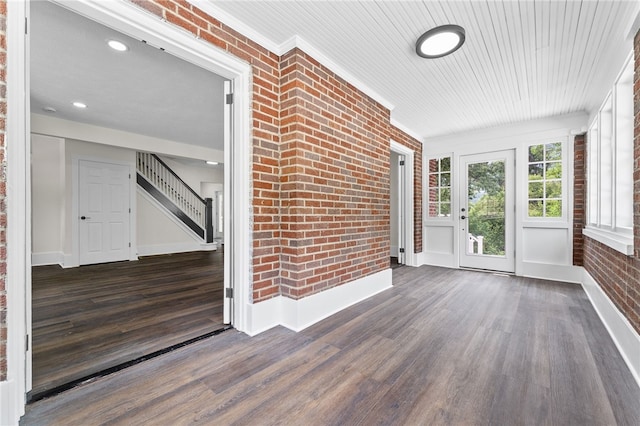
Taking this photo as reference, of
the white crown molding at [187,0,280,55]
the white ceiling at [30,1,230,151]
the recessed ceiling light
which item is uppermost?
the white ceiling at [30,1,230,151]

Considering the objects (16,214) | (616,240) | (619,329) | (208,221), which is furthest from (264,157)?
(208,221)

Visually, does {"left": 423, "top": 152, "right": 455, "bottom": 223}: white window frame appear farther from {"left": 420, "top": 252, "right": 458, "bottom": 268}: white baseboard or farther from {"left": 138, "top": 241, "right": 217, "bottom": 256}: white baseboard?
{"left": 138, "top": 241, "right": 217, "bottom": 256}: white baseboard

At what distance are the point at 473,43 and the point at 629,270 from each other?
212 cm

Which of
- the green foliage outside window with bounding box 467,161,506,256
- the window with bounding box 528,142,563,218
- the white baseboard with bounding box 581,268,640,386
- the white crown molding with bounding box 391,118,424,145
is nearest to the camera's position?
the white baseboard with bounding box 581,268,640,386

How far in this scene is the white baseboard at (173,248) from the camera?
6.32 meters

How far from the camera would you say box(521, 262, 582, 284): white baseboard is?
386 cm

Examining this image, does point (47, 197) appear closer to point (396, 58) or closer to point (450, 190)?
point (396, 58)

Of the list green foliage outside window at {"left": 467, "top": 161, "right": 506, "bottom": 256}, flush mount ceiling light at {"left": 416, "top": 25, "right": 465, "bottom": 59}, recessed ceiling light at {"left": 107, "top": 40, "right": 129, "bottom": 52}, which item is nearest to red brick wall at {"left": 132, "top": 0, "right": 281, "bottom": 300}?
recessed ceiling light at {"left": 107, "top": 40, "right": 129, "bottom": 52}

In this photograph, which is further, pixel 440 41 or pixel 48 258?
pixel 48 258

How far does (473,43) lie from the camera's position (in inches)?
92.1

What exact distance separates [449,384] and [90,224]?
20.6 feet

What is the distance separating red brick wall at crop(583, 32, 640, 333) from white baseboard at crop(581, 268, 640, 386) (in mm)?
46

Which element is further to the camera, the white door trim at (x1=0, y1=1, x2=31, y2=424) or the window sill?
the window sill

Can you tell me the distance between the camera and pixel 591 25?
6.84 feet
